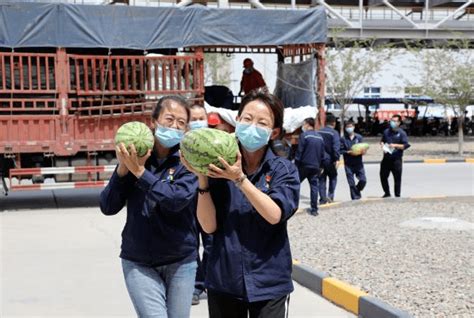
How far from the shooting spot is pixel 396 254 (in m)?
7.88

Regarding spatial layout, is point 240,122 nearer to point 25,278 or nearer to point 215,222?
point 215,222

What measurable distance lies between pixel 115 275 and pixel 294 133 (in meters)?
7.54

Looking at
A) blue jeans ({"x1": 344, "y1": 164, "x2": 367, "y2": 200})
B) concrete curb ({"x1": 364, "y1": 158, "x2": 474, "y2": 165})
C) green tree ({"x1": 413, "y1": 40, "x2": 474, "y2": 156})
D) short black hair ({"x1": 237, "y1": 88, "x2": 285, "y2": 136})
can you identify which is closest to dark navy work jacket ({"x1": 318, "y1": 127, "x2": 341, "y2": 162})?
blue jeans ({"x1": 344, "y1": 164, "x2": 367, "y2": 200})

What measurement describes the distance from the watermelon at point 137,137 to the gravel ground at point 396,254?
2.97m

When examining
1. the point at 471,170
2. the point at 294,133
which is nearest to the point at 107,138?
the point at 294,133

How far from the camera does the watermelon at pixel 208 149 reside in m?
3.04

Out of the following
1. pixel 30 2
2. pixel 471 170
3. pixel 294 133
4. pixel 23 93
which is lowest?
pixel 471 170

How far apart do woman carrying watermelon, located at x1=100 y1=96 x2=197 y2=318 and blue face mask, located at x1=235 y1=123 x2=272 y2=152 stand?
0.65m

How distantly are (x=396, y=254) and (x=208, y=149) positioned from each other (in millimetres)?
5276

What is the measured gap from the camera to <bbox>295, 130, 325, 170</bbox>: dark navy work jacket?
11.7 m

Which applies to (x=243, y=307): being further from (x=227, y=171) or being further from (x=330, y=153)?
(x=330, y=153)

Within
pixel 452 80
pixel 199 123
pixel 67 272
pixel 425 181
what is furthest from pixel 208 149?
pixel 452 80

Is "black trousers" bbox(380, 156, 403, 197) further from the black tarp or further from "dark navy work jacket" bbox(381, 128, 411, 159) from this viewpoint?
the black tarp

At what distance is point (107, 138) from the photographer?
13008 mm
